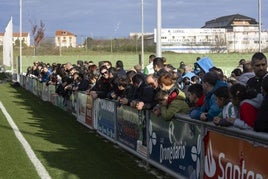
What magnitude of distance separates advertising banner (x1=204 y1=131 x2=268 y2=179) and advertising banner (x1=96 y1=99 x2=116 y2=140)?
5.54m

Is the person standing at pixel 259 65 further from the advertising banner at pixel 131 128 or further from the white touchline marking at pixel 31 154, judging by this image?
the white touchline marking at pixel 31 154

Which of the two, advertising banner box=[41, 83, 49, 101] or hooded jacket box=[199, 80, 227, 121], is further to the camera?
advertising banner box=[41, 83, 49, 101]

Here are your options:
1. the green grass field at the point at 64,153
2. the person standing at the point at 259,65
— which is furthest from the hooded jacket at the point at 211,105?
the green grass field at the point at 64,153

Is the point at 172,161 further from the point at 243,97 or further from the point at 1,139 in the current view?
the point at 1,139

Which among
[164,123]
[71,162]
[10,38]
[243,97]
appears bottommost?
[71,162]

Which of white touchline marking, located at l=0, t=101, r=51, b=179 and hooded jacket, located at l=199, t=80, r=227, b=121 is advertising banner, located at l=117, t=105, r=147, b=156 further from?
hooded jacket, located at l=199, t=80, r=227, b=121

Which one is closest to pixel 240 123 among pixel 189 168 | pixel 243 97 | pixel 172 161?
pixel 243 97

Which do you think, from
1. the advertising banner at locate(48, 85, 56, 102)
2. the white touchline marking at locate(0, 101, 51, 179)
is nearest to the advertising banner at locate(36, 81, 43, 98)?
the advertising banner at locate(48, 85, 56, 102)

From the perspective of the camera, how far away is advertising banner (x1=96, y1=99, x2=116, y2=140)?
12328 mm

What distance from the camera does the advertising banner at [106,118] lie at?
1233 cm

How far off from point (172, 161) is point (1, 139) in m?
6.20

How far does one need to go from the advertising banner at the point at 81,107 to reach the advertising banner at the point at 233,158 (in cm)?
961

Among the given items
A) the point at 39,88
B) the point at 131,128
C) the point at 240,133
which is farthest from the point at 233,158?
the point at 39,88

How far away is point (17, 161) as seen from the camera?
33.5ft
